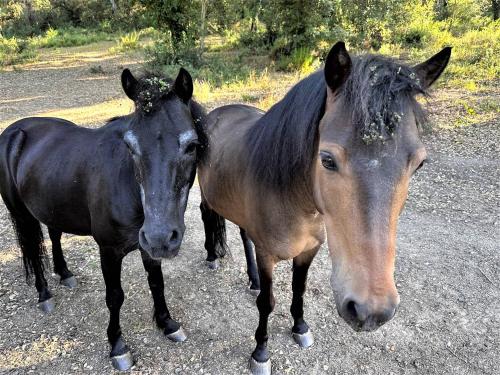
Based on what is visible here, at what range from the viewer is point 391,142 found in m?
1.40

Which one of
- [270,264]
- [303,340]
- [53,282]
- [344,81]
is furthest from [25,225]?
[344,81]

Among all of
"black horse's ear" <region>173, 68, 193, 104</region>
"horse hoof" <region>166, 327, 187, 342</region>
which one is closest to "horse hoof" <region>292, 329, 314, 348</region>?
"horse hoof" <region>166, 327, 187, 342</region>

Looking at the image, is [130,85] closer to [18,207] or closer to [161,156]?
[161,156]

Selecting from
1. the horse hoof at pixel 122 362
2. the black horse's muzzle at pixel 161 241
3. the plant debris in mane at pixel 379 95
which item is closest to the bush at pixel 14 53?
the horse hoof at pixel 122 362

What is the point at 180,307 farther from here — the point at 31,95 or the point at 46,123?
the point at 31,95

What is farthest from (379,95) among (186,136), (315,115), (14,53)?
(14,53)


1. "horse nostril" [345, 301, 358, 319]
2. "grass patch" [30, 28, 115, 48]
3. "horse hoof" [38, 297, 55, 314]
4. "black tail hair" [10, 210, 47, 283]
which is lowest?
"horse hoof" [38, 297, 55, 314]

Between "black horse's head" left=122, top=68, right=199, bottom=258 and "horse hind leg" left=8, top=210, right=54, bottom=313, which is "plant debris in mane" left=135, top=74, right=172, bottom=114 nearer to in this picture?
"black horse's head" left=122, top=68, right=199, bottom=258

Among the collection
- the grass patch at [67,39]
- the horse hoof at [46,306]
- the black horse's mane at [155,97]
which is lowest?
the horse hoof at [46,306]

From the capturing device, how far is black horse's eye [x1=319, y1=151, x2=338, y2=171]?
1.47 metres

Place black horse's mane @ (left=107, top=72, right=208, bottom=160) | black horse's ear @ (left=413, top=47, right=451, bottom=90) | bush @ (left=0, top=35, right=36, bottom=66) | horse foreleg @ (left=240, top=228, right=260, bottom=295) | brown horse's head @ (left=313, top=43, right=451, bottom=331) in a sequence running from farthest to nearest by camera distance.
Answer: bush @ (left=0, top=35, right=36, bottom=66)
horse foreleg @ (left=240, top=228, right=260, bottom=295)
black horse's mane @ (left=107, top=72, right=208, bottom=160)
black horse's ear @ (left=413, top=47, right=451, bottom=90)
brown horse's head @ (left=313, top=43, right=451, bottom=331)

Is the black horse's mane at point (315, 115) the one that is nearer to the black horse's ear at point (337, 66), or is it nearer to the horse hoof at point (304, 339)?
the black horse's ear at point (337, 66)

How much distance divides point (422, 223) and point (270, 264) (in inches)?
106

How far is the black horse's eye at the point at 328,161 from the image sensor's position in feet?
4.83
